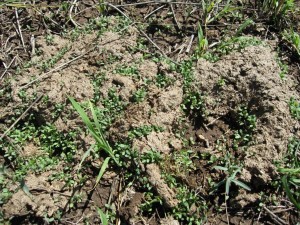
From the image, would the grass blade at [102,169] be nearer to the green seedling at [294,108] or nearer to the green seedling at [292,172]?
the green seedling at [292,172]

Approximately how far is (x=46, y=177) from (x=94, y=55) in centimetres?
104

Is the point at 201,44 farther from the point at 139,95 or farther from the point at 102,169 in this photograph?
the point at 102,169

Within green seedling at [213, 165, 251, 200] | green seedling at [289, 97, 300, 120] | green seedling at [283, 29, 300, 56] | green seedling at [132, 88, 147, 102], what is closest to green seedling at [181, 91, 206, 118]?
green seedling at [132, 88, 147, 102]

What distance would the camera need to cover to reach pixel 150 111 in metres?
2.77

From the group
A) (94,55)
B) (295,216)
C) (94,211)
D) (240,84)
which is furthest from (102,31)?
(295,216)

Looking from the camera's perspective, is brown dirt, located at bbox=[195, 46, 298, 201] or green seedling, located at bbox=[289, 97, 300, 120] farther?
green seedling, located at bbox=[289, 97, 300, 120]

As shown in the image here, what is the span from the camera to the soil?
2514mm

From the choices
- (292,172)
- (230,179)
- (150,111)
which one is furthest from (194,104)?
(292,172)

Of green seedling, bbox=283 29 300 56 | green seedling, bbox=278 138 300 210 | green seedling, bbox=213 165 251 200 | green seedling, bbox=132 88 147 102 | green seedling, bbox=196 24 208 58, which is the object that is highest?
green seedling, bbox=283 29 300 56

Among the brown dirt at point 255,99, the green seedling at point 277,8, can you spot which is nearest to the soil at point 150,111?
the brown dirt at point 255,99

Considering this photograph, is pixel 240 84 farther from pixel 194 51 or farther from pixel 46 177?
pixel 46 177

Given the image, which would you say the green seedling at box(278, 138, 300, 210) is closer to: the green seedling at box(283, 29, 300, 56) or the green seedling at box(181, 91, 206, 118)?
the green seedling at box(181, 91, 206, 118)

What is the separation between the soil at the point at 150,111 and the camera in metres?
2.51

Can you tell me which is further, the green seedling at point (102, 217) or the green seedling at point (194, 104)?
the green seedling at point (194, 104)
